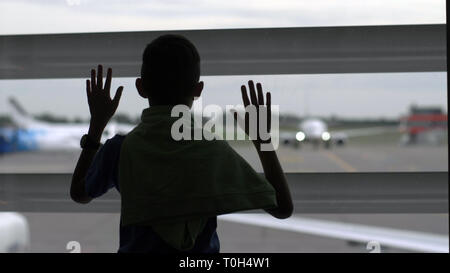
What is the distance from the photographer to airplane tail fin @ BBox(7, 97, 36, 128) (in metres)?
1.21

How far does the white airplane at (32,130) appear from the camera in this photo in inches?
46.2

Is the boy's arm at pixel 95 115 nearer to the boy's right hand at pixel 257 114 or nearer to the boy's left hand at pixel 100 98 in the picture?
the boy's left hand at pixel 100 98

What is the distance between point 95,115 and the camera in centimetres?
102

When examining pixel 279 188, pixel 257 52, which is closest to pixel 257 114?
pixel 279 188

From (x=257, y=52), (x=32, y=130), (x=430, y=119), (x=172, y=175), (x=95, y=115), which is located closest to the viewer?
(x=172, y=175)

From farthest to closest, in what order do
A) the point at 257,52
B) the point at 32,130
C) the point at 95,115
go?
the point at 32,130
the point at 257,52
the point at 95,115

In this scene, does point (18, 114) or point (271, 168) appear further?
point (18, 114)

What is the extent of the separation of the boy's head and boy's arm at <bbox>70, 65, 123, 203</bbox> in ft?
0.38

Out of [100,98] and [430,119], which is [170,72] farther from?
[430,119]

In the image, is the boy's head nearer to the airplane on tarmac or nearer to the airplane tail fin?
the airplane on tarmac

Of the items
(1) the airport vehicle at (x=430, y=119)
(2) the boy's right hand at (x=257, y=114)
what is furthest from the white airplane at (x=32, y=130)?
(1) the airport vehicle at (x=430, y=119)

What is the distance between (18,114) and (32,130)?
0.32 feet

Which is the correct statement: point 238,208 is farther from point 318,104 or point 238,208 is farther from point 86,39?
point 86,39
